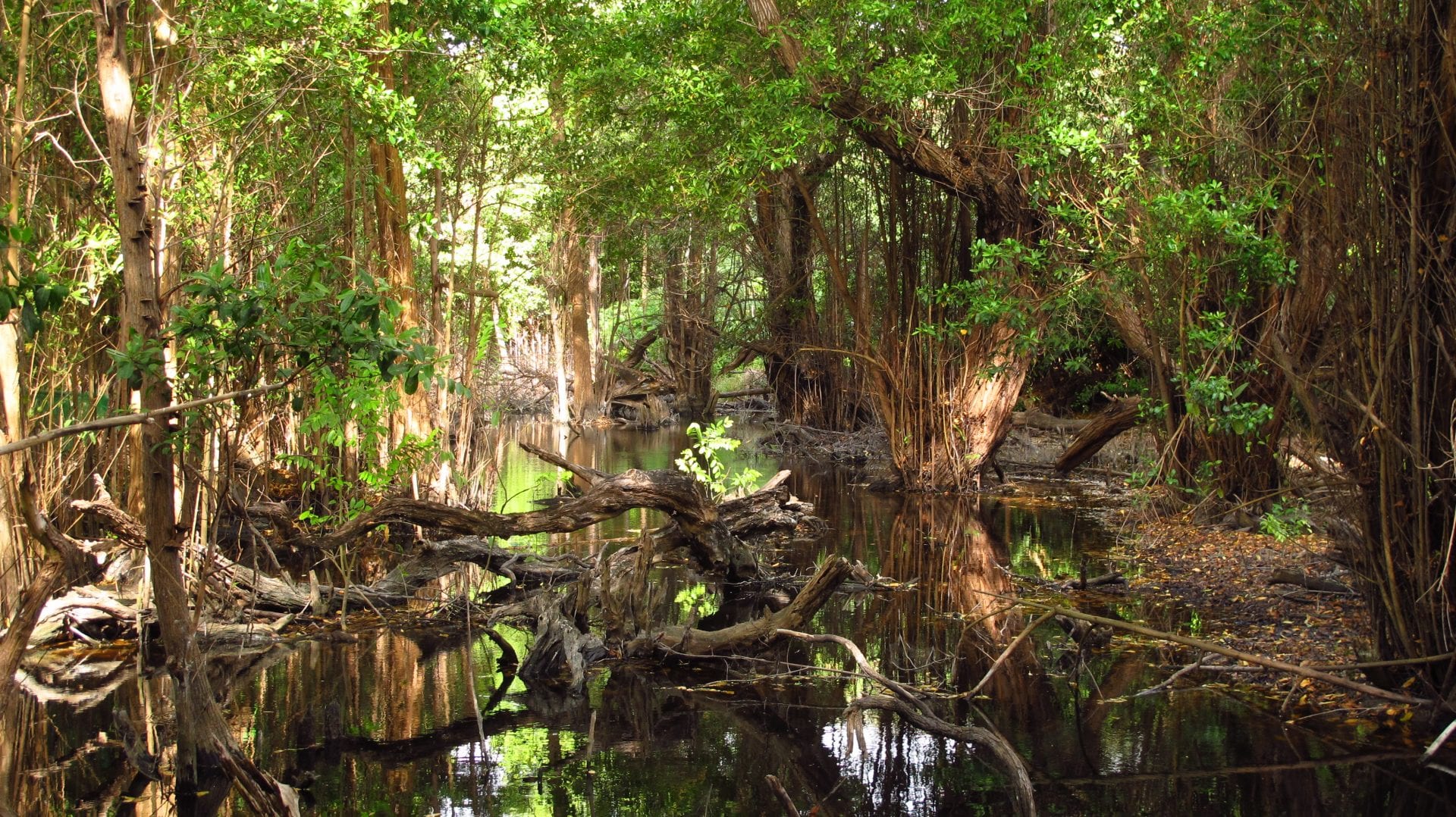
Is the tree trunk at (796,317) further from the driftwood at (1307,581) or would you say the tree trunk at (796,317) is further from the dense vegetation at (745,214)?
the driftwood at (1307,581)

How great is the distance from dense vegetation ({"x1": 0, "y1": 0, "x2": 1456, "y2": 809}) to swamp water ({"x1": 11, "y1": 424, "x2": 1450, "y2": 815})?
0.87 metres

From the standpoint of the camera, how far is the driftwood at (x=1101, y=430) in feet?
47.1

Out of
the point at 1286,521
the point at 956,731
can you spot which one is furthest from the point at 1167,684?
the point at 1286,521

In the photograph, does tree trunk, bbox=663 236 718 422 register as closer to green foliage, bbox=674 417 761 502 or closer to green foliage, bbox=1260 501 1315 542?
green foliage, bbox=674 417 761 502

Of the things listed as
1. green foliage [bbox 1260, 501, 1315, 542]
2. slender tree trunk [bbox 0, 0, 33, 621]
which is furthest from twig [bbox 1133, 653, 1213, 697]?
slender tree trunk [bbox 0, 0, 33, 621]

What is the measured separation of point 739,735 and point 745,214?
15348 millimetres

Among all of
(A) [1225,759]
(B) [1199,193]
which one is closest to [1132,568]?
(B) [1199,193]

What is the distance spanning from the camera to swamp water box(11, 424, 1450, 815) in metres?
5.17

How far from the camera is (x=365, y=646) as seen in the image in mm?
8023

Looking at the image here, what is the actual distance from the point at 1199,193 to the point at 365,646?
666 centimetres

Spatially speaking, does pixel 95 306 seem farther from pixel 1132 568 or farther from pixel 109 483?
pixel 1132 568

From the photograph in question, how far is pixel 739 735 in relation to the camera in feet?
20.0

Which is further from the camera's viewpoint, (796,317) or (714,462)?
(796,317)

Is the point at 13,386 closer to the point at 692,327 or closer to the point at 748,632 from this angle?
the point at 748,632
